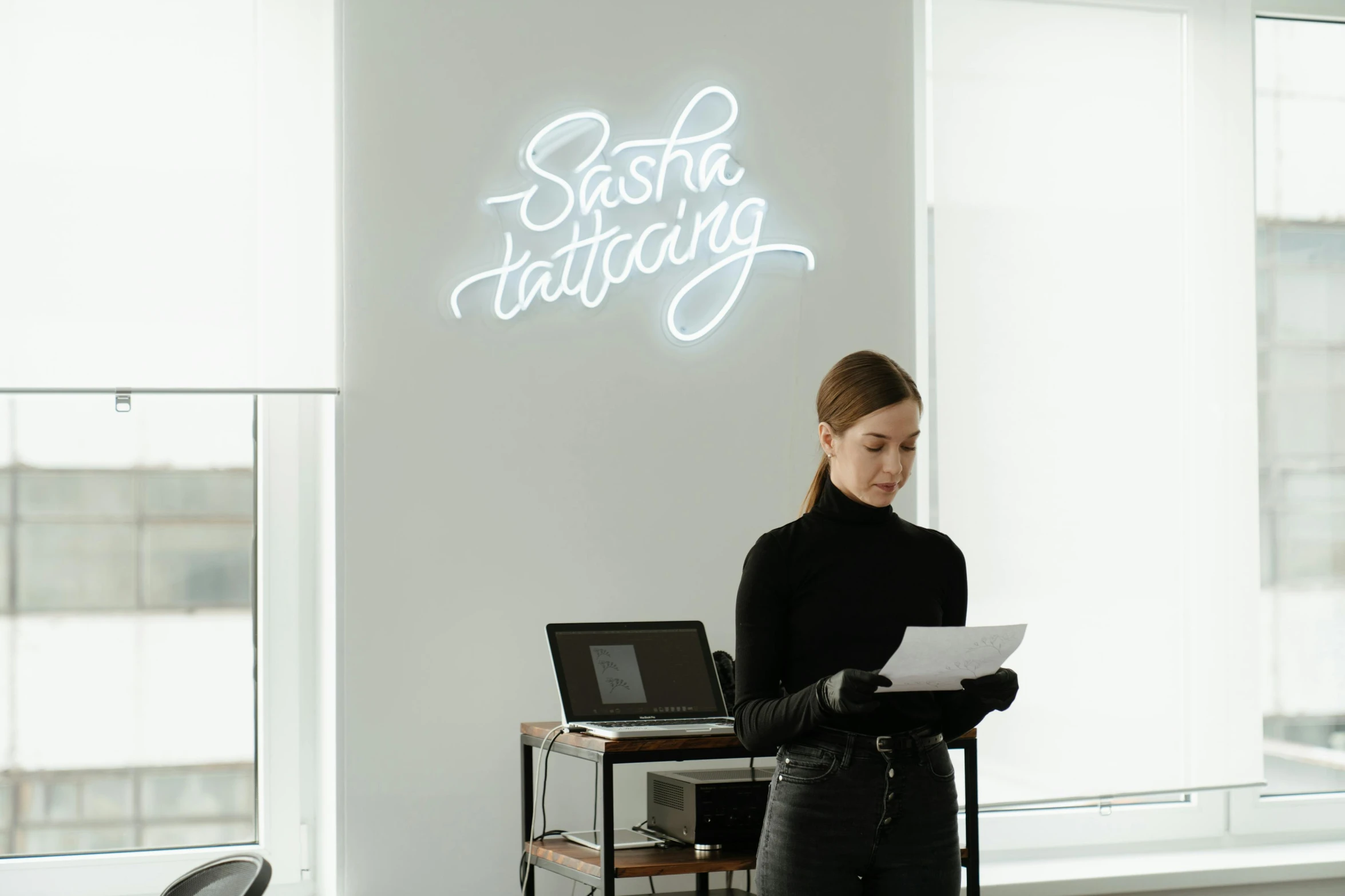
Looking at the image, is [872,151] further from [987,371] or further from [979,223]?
[987,371]

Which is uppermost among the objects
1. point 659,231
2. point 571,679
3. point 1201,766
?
point 659,231

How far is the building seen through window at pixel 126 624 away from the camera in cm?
296

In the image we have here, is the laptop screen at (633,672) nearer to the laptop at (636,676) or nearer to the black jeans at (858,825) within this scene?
the laptop at (636,676)

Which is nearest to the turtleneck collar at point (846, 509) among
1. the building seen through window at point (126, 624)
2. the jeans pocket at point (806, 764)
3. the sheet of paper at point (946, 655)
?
the sheet of paper at point (946, 655)

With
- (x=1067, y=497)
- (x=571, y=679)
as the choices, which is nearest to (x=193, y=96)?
(x=571, y=679)

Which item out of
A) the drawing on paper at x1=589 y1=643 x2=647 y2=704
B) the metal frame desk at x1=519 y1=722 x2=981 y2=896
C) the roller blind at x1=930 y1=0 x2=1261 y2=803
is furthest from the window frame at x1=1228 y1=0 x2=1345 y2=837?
the drawing on paper at x1=589 y1=643 x2=647 y2=704

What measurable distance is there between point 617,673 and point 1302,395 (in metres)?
2.14

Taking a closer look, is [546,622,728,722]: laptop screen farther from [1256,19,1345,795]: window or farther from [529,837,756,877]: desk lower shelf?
[1256,19,1345,795]: window

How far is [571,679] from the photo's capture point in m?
2.69

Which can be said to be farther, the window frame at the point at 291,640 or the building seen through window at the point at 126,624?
the window frame at the point at 291,640

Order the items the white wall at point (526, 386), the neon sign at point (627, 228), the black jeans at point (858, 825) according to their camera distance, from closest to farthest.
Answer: the black jeans at point (858, 825)
the white wall at point (526, 386)
the neon sign at point (627, 228)

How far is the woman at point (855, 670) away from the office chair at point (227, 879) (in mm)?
680

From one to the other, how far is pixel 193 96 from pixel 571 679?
57.4 inches

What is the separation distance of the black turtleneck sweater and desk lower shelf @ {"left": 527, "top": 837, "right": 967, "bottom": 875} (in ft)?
2.08
